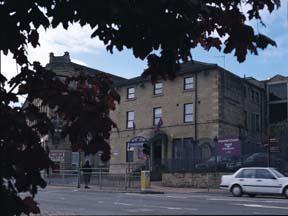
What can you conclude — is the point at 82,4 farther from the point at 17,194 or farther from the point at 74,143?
the point at 17,194

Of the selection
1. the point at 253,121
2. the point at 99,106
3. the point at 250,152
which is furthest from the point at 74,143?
the point at 253,121

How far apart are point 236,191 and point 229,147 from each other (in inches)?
311

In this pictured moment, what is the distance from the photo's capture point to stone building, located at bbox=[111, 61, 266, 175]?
46.5 m

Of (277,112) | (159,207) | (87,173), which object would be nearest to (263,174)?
(159,207)

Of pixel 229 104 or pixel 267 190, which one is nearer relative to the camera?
pixel 267 190

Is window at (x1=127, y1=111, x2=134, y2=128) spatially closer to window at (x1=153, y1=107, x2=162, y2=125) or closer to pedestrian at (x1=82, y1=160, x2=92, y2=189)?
window at (x1=153, y1=107, x2=162, y2=125)

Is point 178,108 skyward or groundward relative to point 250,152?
skyward

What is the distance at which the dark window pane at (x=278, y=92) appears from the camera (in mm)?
58438

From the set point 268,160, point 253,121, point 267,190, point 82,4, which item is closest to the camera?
point 82,4

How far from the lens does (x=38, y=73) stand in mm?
3715

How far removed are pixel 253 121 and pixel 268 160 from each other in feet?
73.0

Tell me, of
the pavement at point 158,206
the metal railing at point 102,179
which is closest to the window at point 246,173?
the pavement at point 158,206

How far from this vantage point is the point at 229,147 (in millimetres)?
35344

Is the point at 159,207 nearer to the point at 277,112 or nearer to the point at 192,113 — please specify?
the point at 192,113
